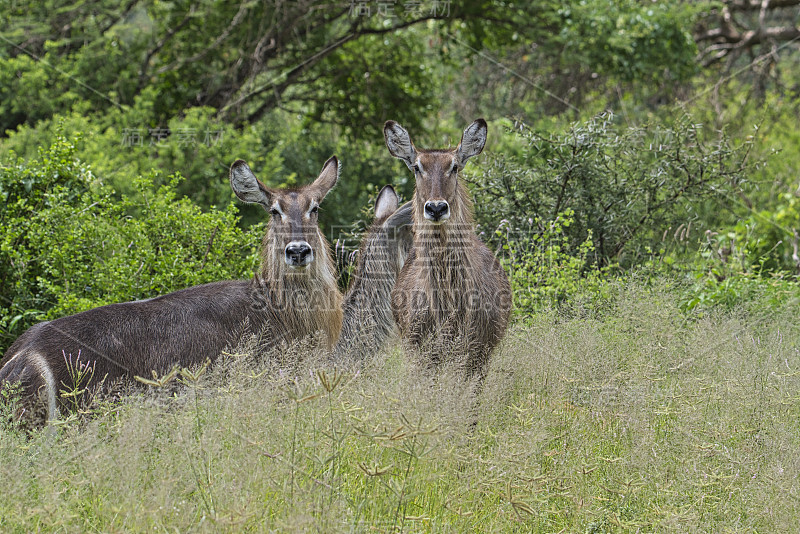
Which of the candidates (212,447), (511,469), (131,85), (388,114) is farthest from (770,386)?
(131,85)

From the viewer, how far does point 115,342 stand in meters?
4.63

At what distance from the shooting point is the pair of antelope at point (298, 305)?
15.0 ft

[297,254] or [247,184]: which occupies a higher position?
[247,184]

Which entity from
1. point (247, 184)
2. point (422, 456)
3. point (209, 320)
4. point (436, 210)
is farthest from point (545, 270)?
point (422, 456)

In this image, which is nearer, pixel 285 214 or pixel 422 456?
pixel 422 456

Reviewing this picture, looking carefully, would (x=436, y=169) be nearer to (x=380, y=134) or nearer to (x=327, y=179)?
(x=327, y=179)

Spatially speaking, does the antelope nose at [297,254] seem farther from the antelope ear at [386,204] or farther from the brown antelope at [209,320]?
the antelope ear at [386,204]

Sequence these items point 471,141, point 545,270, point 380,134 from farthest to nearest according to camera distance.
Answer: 1. point 380,134
2. point 545,270
3. point 471,141

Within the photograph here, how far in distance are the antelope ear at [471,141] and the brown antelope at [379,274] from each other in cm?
88

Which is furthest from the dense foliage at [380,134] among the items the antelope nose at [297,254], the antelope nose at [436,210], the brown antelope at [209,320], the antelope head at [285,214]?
the antelope nose at [436,210]

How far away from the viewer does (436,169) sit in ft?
16.7

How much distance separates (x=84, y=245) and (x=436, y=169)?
114 inches

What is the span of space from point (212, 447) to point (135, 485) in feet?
1.08

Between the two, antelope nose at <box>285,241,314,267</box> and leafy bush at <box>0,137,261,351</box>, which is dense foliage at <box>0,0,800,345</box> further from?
antelope nose at <box>285,241,314,267</box>
